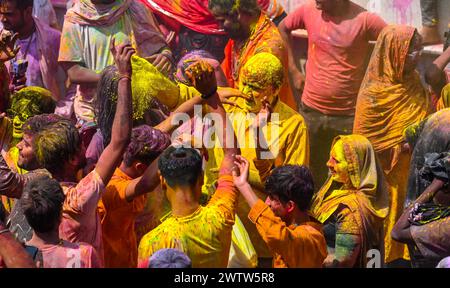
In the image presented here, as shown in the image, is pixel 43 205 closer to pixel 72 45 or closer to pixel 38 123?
pixel 38 123

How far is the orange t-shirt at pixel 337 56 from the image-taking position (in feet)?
35.9

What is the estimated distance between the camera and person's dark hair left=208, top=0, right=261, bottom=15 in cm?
1076

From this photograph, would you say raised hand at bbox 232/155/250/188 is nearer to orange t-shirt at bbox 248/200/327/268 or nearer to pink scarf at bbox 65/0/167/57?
orange t-shirt at bbox 248/200/327/268

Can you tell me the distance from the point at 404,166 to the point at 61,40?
93.7 inches

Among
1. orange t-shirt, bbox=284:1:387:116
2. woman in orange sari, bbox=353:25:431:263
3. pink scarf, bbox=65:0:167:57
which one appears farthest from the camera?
orange t-shirt, bbox=284:1:387:116

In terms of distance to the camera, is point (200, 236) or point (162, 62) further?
point (162, 62)

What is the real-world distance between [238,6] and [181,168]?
3.06m

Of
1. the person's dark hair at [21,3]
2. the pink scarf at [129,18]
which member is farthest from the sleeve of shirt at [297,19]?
the person's dark hair at [21,3]

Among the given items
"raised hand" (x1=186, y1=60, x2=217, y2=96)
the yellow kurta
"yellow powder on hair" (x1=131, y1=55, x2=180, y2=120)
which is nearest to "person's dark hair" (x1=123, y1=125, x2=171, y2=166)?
"raised hand" (x1=186, y1=60, x2=217, y2=96)

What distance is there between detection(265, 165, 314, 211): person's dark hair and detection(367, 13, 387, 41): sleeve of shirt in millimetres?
2790

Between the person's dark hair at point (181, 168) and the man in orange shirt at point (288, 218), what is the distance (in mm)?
227

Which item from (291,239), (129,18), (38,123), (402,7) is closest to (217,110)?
(291,239)

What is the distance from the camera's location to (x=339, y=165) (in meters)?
9.27
